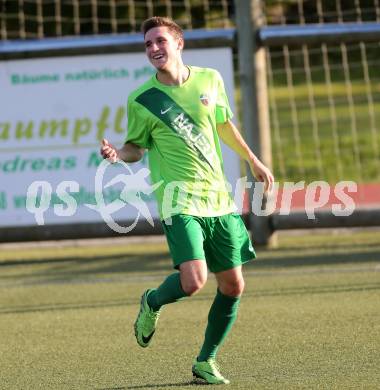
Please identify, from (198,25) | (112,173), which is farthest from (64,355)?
(198,25)

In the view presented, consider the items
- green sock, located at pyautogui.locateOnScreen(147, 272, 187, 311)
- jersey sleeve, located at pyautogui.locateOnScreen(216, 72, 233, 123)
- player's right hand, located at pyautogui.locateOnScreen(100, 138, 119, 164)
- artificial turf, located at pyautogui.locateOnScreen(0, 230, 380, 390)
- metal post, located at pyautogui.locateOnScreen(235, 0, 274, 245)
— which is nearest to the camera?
player's right hand, located at pyautogui.locateOnScreen(100, 138, 119, 164)

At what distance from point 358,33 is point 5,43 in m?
3.47

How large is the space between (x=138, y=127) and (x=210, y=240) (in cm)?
69

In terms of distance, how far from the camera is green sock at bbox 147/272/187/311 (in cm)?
621

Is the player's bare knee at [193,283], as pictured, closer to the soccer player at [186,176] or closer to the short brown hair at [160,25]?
the soccer player at [186,176]

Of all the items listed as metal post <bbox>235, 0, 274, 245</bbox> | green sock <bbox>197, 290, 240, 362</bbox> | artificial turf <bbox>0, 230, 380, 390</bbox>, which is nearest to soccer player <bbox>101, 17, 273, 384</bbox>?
green sock <bbox>197, 290, 240, 362</bbox>

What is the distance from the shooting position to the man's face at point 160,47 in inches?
246

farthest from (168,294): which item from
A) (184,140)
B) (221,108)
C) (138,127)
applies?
(221,108)

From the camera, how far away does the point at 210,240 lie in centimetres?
629

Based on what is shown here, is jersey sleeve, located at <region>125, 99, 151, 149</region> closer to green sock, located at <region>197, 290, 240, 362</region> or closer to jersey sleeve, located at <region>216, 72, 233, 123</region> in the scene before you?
jersey sleeve, located at <region>216, 72, 233, 123</region>

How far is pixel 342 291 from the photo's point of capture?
938 centimetres

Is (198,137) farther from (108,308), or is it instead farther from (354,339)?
(108,308)

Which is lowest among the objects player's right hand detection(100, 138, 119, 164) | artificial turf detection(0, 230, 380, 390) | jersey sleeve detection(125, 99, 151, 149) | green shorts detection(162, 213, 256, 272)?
artificial turf detection(0, 230, 380, 390)

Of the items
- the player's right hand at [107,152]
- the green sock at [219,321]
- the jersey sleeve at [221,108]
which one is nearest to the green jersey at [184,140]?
the jersey sleeve at [221,108]
